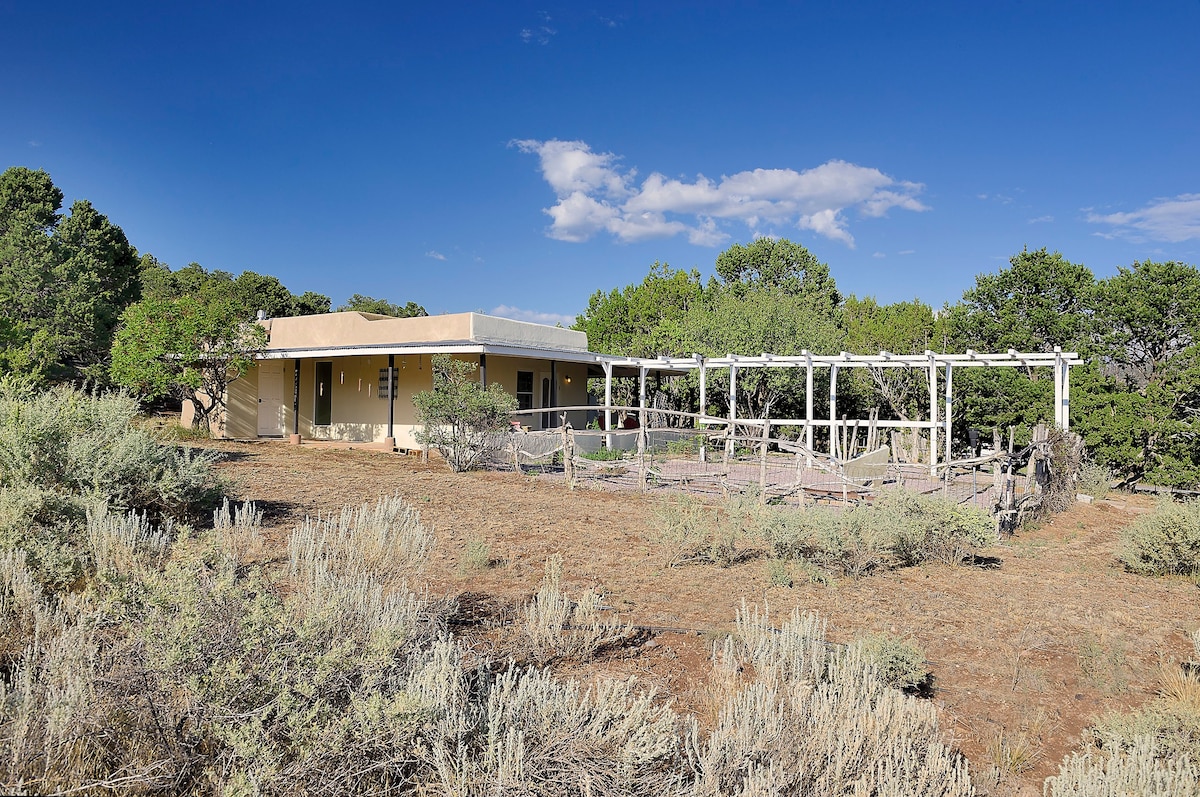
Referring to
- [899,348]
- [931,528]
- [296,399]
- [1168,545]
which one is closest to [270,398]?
[296,399]

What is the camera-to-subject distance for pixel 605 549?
766 cm

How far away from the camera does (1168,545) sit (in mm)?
7367

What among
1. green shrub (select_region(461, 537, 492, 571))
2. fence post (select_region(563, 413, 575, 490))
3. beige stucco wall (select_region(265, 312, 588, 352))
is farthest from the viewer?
beige stucco wall (select_region(265, 312, 588, 352))

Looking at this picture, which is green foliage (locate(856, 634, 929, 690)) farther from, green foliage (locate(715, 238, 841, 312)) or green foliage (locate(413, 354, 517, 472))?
green foliage (locate(715, 238, 841, 312))

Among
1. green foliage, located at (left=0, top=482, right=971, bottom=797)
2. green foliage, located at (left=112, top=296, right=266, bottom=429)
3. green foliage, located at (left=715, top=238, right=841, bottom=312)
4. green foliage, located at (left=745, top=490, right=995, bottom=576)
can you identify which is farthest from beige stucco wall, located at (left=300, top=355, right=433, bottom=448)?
green foliage, located at (left=715, top=238, right=841, bottom=312)

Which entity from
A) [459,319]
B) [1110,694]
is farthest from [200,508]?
[459,319]

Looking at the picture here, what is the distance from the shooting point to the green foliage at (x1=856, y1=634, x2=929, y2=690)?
402 centimetres

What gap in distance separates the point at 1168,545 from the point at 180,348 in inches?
717

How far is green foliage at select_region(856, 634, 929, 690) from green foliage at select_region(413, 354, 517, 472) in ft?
37.0

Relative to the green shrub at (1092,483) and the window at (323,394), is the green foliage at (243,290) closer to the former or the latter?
the window at (323,394)

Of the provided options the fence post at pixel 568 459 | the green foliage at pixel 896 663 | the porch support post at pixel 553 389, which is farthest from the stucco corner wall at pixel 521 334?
the green foliage at pixel 896 663

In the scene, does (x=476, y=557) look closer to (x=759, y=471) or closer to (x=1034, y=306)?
(x=759, y=471)

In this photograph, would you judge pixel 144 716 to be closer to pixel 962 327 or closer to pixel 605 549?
pixel 605 549

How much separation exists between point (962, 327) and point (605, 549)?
17.9m
